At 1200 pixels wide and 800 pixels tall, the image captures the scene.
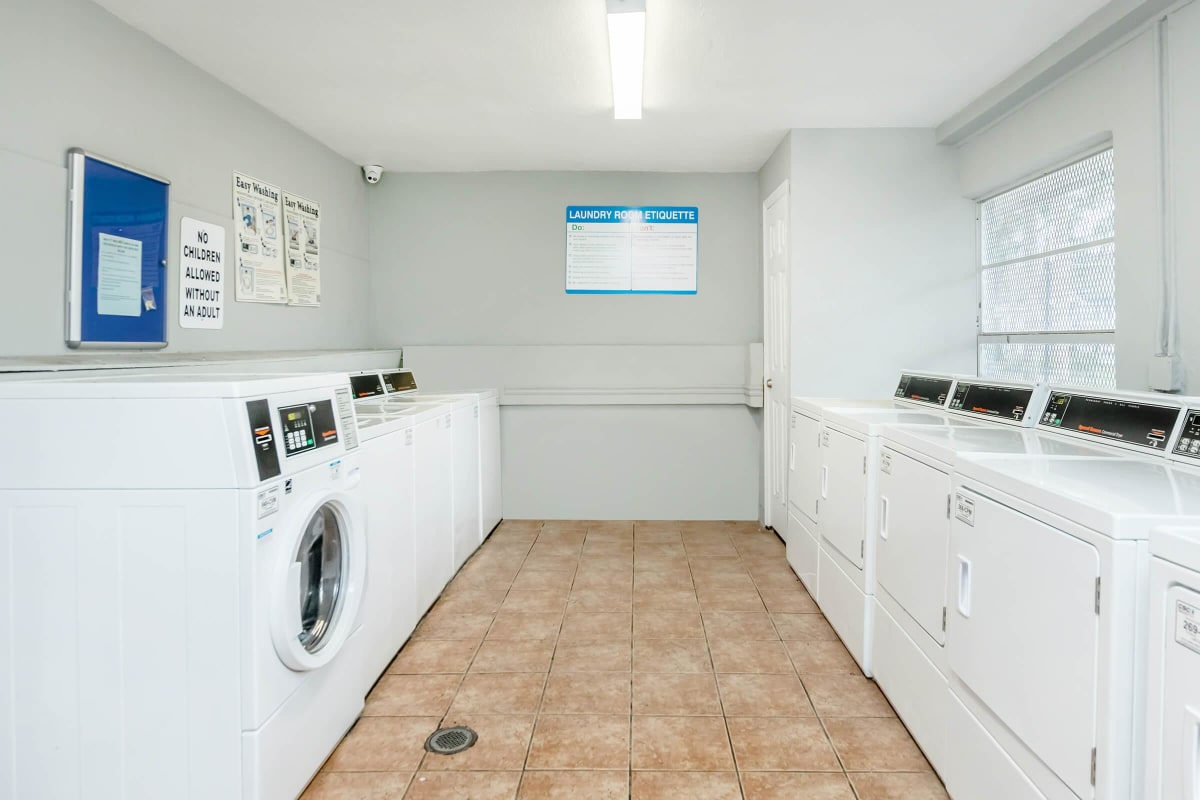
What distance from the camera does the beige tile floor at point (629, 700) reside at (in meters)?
2.04

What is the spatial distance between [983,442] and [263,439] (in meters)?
2.09

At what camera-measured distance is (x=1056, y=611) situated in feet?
4.72

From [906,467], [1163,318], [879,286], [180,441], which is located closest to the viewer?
[180,441]

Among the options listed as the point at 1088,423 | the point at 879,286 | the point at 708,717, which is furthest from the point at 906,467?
the point at 879,286

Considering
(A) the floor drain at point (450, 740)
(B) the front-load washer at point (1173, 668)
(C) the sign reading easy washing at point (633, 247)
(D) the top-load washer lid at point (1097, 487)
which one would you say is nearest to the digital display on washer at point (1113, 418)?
(D) the top-load washer lid at point (1097, 487)

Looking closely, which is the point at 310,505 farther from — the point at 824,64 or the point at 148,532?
the point at 824,64

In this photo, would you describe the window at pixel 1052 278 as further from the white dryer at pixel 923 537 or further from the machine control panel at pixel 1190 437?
the machine control panel at pixel 1190 437

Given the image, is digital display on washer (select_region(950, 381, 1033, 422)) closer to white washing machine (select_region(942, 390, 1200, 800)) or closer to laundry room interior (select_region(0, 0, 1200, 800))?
laundry room interior (select_region(0, 0, 1200, 800))

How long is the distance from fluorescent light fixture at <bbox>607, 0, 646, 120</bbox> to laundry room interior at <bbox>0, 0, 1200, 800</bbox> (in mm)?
37

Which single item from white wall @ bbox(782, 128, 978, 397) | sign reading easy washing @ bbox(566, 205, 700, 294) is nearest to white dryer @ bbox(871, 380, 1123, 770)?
white wall @ bbox(782, 128, 978, 397)

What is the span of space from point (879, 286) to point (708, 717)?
2817mm

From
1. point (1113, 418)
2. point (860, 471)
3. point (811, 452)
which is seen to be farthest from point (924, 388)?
point (1113, 418)

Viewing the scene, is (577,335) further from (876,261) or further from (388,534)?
(388,534)

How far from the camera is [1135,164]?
270 cm
